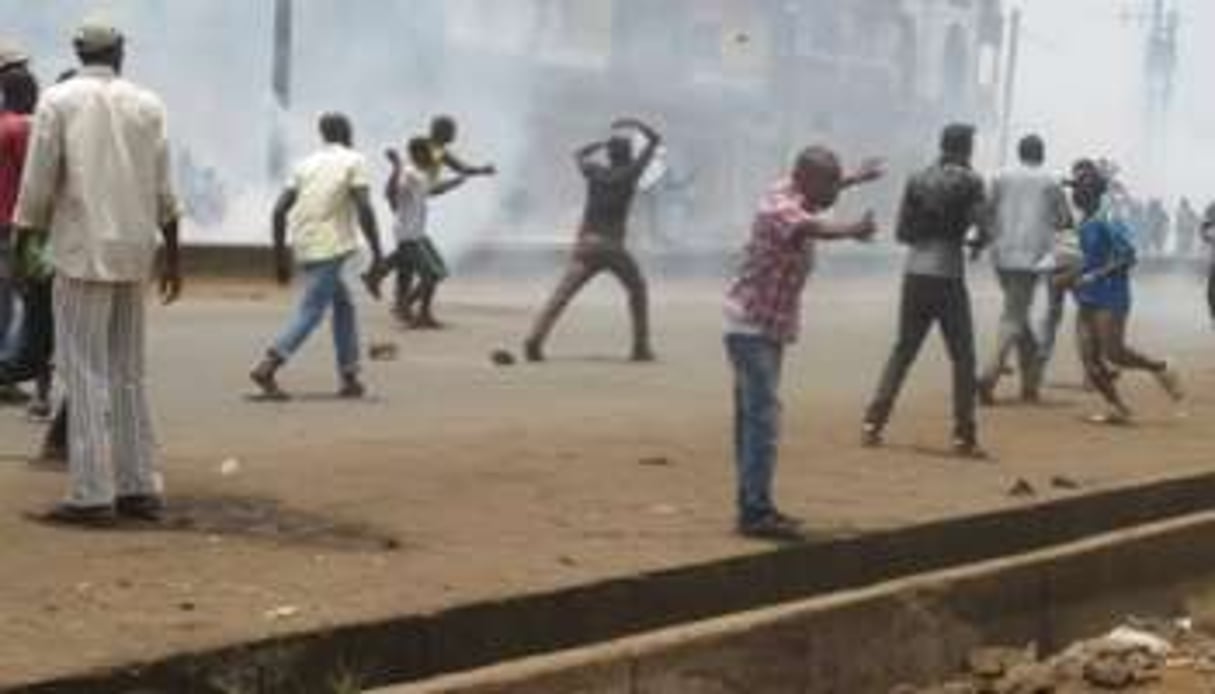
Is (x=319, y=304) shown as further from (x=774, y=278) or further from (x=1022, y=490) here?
(x=774, y=278)

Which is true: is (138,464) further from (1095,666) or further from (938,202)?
(938,202)

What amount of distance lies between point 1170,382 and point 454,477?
250 inches

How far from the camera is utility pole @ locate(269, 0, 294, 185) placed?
1252 inches

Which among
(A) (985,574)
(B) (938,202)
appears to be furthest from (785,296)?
(B) (938,202)

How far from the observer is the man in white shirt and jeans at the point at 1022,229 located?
14109 millimetres

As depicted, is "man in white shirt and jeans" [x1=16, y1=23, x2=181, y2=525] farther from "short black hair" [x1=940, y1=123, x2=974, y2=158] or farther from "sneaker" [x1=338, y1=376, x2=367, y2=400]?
"sneaker" [x1=338, y1=376, x2=367, y2=400]

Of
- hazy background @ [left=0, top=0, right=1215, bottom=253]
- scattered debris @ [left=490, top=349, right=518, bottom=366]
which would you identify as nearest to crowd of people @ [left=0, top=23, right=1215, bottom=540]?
scattered debris @ [left=490, top=349, right=518, bottom=366]

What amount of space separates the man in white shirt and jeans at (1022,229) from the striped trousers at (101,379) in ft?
24.2

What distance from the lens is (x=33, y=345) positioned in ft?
31.0

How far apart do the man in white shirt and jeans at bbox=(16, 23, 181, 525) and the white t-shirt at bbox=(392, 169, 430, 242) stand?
10531 mm

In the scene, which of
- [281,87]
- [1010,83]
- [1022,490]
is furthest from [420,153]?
[1010,83]

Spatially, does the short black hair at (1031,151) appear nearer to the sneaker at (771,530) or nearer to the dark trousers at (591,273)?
the dark trousers at (591,273)

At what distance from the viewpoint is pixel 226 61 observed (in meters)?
43.1

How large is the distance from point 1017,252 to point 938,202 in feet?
9.56
